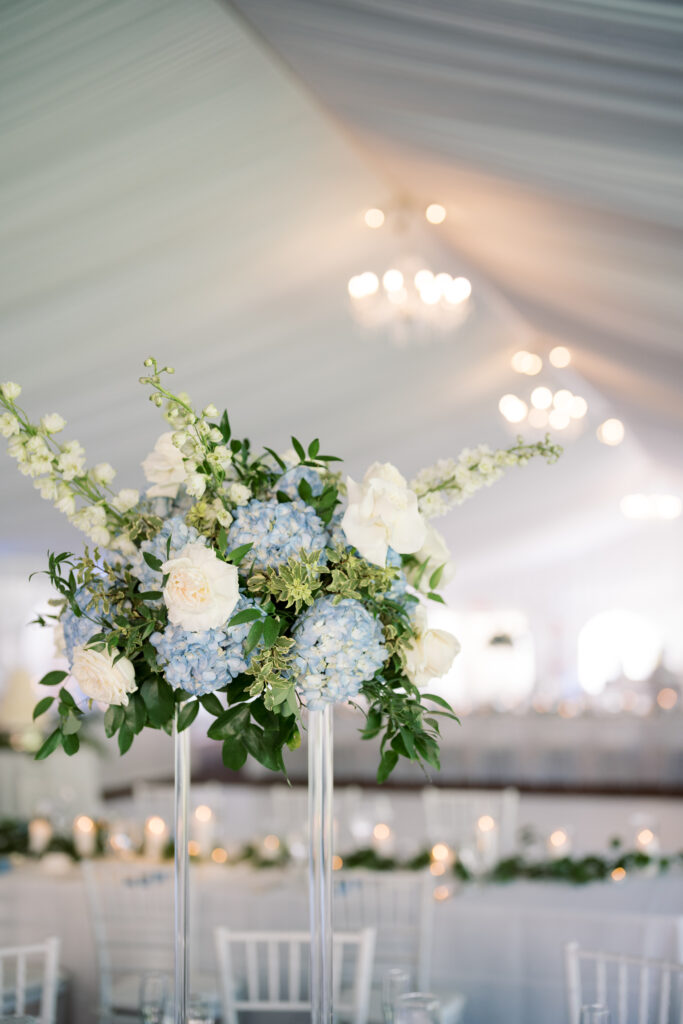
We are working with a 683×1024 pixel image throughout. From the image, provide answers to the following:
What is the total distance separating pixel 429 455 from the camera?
23.1ft

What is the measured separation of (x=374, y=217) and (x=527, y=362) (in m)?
2.08

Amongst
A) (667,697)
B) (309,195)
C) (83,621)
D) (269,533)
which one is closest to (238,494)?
(269,533)

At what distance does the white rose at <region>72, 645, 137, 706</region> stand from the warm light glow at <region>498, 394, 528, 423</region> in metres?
4.48

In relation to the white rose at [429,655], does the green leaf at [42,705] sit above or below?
below

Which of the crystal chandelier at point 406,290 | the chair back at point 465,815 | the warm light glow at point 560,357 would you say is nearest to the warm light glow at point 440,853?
the chair back at point 465,815

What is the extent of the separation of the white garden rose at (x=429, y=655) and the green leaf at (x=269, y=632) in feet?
0.82

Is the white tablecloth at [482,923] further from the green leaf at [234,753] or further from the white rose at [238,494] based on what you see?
the white rose at [238,494]

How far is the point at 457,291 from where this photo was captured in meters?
4.21

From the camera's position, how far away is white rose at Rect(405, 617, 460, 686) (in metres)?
1.61

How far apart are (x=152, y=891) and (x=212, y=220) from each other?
256 cm

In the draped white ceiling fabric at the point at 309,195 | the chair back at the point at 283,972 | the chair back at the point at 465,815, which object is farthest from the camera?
the chair back at the point at 465,815

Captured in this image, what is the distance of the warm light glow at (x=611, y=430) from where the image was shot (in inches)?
288

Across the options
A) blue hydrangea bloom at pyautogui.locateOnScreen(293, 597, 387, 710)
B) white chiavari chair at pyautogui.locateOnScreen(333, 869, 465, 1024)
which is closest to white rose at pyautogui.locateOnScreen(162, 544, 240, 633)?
blue hydrangea bloom at pyautogui.locateOnScreen(293, 597, 387, 710)

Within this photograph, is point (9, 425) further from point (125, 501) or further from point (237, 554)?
point (237, 554)
